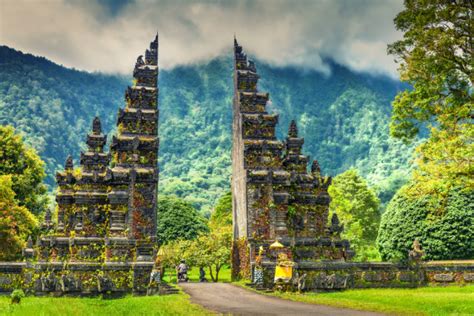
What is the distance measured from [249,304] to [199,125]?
161 m

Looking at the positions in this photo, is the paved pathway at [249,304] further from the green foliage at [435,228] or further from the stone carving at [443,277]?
the green foliage at [435,228]

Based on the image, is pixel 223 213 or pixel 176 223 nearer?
pixel 176 223

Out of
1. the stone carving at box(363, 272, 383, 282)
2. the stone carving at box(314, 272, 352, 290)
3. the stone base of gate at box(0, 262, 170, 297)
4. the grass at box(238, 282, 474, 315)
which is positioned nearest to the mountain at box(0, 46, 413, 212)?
the stone carving at box(363, 272, 383, 282)

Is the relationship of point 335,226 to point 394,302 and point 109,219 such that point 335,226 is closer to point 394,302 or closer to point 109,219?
point 394,302

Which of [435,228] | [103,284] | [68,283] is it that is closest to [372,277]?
[435,228]

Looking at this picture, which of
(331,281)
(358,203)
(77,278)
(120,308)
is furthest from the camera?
(358,203)

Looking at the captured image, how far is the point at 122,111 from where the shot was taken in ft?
88.8

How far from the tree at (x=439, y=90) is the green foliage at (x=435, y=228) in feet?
26.0

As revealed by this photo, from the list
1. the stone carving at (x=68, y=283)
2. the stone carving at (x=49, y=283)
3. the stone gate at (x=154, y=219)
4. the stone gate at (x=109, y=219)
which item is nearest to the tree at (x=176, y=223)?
the stone gate at (x=154, y=219)

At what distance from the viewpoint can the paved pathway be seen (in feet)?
47.2

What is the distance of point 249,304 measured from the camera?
55.2ft

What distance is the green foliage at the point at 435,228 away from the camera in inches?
1172

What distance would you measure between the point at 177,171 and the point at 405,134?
426ft

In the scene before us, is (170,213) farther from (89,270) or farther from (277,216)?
(89,270)
